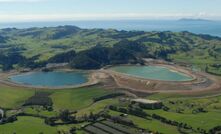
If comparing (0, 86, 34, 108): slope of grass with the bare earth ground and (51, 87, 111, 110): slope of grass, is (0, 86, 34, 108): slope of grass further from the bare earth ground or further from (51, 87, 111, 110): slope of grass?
the bare earth ground

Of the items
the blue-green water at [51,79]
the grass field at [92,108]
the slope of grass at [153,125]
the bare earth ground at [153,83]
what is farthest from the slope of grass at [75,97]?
the slope of grass at [153,125]

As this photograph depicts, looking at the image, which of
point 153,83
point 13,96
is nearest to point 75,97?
point 13,96

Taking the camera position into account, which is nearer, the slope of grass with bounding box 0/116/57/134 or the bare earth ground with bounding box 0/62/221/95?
the slope of grass with bounding box 0/116/57/134

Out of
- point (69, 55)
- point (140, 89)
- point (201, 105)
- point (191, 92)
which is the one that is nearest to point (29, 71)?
point (69, 55)

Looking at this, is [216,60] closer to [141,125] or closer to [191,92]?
[191,92]

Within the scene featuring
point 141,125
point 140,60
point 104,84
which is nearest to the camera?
point 141,125

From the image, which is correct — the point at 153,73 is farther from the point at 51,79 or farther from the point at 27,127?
the point at 27,127

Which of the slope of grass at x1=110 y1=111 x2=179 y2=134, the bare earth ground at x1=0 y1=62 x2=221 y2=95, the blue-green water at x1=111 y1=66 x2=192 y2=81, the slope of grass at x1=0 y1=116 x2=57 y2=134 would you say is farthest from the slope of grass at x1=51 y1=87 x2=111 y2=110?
the blue-green water at x1=111 y1=66 x2=192 y2=81
